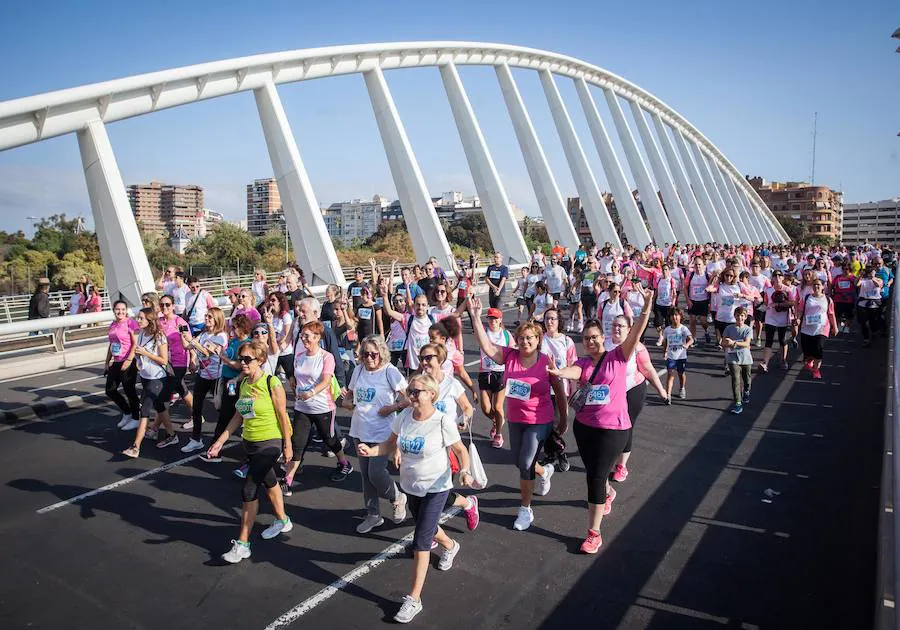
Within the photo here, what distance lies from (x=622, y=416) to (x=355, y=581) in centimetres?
230

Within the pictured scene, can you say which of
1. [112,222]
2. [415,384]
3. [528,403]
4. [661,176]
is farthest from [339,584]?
[661,176]

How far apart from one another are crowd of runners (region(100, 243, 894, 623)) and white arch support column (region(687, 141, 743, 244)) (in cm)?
6083

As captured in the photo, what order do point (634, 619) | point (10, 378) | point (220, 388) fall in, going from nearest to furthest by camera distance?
point (634, 619) → point (220, 388) → point (10, 378)

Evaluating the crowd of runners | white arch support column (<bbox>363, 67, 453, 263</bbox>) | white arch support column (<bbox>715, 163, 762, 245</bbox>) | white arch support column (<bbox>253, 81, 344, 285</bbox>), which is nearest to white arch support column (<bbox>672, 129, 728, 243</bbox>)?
white arch support column (<bbox>715, 163, 762, 245</bbox>)

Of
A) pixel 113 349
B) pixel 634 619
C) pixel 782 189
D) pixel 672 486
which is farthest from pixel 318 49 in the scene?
pixel 782 189

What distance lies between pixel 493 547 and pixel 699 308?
10561 millimetres

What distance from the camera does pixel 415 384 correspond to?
411 centimetres

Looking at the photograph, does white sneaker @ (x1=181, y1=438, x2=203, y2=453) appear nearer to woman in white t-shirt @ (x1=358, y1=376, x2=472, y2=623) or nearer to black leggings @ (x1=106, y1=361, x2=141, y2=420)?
black leggings @ (x1=106, y1=361, x2=141, y2=420)

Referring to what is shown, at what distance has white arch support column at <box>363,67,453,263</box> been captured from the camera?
2191 centimetres

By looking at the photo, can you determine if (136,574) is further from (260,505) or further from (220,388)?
(220,388)

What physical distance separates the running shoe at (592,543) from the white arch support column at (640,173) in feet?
141

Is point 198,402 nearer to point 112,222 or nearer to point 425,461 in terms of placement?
point 425,461

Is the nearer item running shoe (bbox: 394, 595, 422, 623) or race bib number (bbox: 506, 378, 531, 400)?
running shoe (bbox: 394, 595, 422, 623)

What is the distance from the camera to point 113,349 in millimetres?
7879
